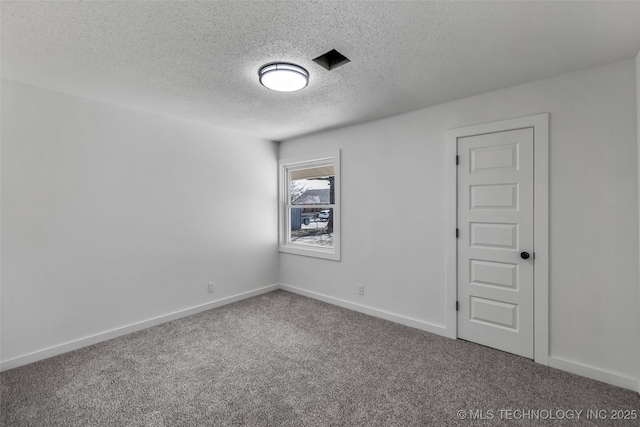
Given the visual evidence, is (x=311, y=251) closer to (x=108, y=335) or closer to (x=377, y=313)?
(x=377, y=313)

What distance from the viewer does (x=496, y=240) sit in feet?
8.71

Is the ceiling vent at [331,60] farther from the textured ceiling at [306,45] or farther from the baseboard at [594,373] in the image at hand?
the baseboard at [594,373]

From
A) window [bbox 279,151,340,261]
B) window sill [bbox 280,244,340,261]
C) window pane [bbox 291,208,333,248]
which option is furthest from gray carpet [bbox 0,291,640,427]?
window pane [bbox 291,208,333,248]

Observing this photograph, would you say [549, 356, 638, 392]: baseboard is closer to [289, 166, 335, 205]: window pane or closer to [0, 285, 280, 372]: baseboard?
[289, 166, 335, 205]: window pane

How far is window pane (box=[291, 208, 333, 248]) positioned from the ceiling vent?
228cm

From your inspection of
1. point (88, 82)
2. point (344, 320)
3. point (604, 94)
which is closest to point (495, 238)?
point (604, 94)

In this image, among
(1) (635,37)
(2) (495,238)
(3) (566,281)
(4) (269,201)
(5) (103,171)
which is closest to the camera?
(1) (635,37)

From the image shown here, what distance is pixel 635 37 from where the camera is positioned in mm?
1827

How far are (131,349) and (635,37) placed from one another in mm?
4578

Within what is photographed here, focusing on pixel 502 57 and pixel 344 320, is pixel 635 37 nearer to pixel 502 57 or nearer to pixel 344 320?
pixel 502 57

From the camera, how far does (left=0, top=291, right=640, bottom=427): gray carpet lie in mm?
1844

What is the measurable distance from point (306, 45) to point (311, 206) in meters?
2.70

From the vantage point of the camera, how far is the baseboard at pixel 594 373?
208 cm

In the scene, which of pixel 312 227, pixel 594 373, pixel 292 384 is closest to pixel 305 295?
pixel 312 227
